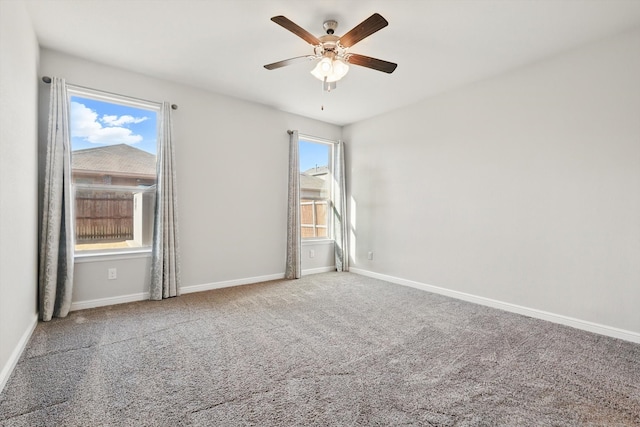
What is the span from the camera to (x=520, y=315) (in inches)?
119

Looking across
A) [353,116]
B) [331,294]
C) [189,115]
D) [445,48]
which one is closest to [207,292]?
[331,294]

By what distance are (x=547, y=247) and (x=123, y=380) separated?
143 inches

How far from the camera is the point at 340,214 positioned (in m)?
5.04

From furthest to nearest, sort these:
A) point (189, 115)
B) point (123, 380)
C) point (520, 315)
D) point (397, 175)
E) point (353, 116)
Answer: point (353, 116), point (397, 175), point (189, 115), point (520, 315), point (123, 380)

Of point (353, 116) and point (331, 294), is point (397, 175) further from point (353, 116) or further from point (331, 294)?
point (331, 294)

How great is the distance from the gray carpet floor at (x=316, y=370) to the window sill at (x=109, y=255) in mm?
527

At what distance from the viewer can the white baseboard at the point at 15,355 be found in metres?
1.73

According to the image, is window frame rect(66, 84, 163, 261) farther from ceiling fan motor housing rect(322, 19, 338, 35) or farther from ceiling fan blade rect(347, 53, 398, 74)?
ceiling fan blade rect(347, 53, 398, 74)

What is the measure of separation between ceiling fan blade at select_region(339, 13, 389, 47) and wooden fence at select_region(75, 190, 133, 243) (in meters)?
2.90

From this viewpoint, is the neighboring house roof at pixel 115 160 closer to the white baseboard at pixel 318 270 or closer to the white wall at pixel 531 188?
the white baseboard at pixel 318 270

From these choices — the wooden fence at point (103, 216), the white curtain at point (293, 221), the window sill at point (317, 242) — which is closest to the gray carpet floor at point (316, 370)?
the wooden fence at point (103, 216)

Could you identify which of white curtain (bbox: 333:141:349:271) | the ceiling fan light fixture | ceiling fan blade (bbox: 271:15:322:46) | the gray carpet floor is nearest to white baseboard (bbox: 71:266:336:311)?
the gray carpet floor

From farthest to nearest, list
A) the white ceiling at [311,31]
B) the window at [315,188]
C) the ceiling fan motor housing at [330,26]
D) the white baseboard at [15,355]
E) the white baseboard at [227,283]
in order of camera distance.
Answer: the window at [315,188], the white baseboard at [227,283], the ceiling fan motor housing at [330,26], the white ceiling at [311,31], the white baseboard at [15,355]

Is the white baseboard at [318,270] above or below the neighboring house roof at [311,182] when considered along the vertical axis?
below
